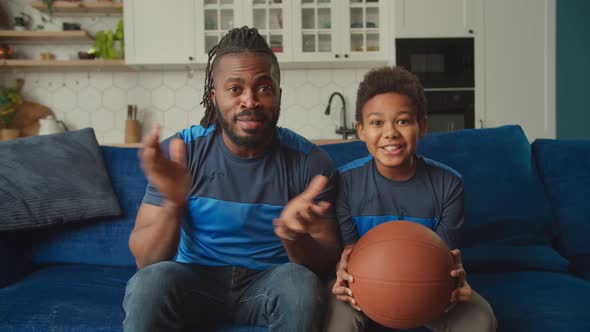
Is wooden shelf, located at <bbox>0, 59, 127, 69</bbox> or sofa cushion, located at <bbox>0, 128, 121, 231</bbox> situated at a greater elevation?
wooden shelf, located at <bbox>0, 59, 127, 69</bbox>

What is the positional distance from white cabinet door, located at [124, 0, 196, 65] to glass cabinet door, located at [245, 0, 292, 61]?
1.56 ft

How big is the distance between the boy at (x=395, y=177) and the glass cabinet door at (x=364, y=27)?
7.18ft

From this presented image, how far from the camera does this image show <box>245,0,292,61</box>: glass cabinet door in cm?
336

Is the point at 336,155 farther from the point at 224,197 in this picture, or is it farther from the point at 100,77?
the point at 100,77

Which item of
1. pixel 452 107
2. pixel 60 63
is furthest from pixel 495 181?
pixel 60 63

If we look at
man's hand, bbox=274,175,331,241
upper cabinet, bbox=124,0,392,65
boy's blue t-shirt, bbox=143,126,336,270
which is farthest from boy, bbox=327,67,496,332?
upper cabinet, bbox=124,0,392,65

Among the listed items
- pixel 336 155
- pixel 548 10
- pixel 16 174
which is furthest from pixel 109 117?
pixel 548 10

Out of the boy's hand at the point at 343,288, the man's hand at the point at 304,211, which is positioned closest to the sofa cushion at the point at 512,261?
the boy's hand at the point at 343,288

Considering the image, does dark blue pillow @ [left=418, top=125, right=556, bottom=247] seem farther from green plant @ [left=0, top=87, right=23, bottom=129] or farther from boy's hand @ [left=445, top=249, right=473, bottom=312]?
green plant @ [left=0, top=87, right=23, bottom=129]

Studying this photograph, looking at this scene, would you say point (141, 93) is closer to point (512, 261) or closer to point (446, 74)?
point (446, 74)

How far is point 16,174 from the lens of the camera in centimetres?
148

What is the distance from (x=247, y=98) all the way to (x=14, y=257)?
989 millimetres

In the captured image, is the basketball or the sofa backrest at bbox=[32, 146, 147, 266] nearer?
the basketball

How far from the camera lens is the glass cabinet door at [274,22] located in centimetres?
336
